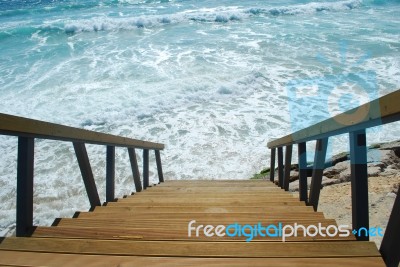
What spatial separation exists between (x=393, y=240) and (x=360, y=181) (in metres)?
A: 0.39

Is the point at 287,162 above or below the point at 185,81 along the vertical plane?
above

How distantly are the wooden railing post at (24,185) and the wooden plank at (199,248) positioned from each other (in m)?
0.24

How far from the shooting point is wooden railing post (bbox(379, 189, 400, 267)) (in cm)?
130

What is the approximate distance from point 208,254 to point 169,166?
625cm

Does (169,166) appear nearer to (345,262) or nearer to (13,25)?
(345,262)

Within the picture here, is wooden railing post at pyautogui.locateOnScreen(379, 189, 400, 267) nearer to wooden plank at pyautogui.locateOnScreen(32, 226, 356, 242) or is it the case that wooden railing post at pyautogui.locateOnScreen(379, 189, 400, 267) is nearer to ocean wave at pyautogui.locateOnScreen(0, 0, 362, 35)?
wooden plank at pyautogui.locateOnScreen(32, 226, 356, 242)

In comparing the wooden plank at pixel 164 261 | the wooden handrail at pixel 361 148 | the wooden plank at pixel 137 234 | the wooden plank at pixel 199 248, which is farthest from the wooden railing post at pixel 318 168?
the wooden plank at pixel 164 261

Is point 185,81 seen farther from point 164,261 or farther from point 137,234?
point 164,261

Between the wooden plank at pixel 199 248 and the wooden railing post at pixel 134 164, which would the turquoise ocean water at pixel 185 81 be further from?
the wooden plank at pixel 199 248

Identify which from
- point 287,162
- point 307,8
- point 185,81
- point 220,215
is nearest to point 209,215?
point 220,215

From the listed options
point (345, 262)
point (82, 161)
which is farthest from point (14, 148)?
point (345, 262)

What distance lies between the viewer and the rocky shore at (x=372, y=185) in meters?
3.73

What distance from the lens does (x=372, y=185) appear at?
4410 mm

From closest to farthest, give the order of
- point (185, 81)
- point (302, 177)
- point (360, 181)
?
point (360, 181), point (302, 177), point (185, 81)
